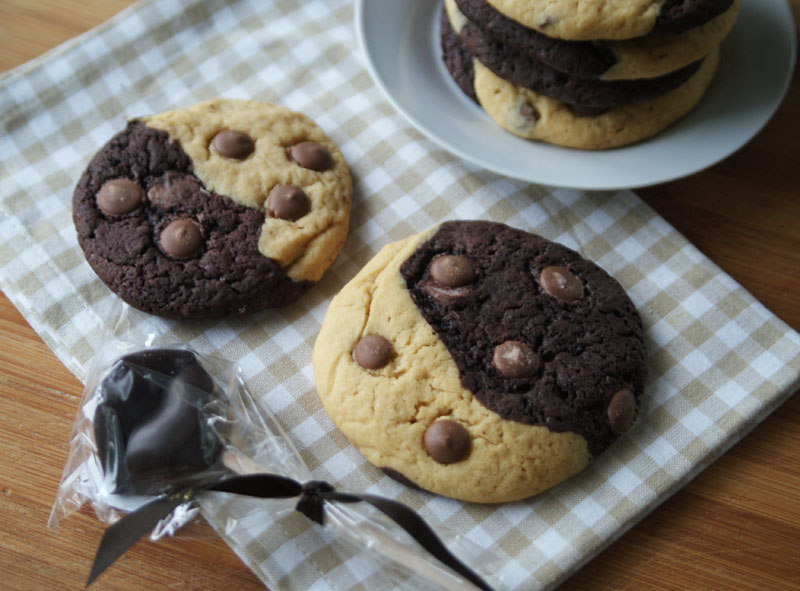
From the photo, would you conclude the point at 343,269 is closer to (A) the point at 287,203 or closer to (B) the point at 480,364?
(A) the point at 287,203

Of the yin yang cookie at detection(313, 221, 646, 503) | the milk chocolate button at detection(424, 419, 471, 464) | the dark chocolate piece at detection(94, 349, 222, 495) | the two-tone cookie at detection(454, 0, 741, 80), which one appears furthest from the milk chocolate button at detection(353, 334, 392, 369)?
the two-tone cookie at detection(454, 0, 741, 80)

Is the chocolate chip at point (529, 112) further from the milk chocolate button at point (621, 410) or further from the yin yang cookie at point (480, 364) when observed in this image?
the milk chocolate button at point (621, 410)

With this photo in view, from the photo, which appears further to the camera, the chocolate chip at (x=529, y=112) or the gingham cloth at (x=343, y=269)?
the chocolate chip at (x=529, y=112)

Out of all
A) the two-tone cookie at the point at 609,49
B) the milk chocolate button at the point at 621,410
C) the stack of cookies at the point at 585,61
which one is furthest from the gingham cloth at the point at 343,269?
the two-tone cookie at the point at 609,49

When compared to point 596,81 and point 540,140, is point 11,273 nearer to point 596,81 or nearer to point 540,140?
point 540,140

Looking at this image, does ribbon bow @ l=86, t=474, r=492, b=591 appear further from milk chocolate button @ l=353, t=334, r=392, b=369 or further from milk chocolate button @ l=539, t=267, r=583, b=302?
milk chocolate button @ l=539, t=267, r=583, b=302
